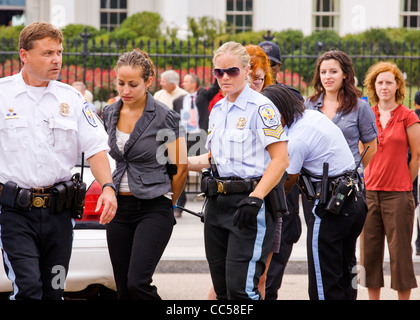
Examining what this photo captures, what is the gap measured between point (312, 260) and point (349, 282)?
316 millimetres

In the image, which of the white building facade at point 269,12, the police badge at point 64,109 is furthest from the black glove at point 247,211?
the white building facade at point 269,12

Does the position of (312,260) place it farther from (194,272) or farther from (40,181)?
(194,272)

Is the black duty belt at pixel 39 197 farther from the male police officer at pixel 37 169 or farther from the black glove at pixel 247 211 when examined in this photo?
the black glove at pixel 247 211

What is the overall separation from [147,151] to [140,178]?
17cm

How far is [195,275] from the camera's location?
7570mm

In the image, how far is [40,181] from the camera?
4.39 metres

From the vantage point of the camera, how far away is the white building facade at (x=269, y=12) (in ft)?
97.7

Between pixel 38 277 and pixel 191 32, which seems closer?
pixel 38 277

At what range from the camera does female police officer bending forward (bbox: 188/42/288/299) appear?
450 centimetres

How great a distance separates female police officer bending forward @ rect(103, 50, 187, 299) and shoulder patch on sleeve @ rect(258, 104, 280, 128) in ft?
2.41

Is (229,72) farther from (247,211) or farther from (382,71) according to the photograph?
(382,71)

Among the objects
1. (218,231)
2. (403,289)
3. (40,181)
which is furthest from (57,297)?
(403,289)

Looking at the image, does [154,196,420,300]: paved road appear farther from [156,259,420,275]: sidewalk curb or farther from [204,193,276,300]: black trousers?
[204,193,276,300]: black trousers

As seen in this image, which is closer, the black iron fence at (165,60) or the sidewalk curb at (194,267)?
the sidewalk curb at (194,267)
